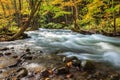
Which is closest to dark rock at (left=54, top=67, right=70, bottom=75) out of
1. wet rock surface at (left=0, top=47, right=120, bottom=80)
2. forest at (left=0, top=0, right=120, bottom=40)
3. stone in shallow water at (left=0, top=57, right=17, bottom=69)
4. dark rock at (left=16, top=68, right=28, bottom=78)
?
wet rock surface at (left=0, top=47, right=120, bottom=80)

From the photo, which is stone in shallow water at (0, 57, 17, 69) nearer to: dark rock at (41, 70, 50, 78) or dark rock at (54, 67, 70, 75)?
dark rock at (41, 70, 50, 78)

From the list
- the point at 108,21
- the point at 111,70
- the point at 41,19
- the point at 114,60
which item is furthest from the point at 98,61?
the point at 41,19

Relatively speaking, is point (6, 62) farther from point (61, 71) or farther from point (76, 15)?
point (76, 15)

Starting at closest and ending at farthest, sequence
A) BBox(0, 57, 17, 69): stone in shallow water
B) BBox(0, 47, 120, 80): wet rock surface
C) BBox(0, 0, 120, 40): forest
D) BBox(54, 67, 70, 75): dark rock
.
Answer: BBox(0, 47, 120, 80): wet rock surface, BBox(54, 67, 70, 75): dark rock, BBox(0, 57, 17, 69): stone in shallow water, BBox(0, 0, 120, 40): forest

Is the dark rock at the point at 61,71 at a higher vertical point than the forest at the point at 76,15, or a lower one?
lower

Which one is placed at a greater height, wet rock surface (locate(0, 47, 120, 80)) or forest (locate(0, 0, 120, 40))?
forest (locate(0, 0, 120, 40))

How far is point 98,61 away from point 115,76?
181 cm

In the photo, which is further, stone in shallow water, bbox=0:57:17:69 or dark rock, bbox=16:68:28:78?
stone in shallow water, bbox=0:57:17:69

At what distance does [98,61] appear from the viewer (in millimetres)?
7078

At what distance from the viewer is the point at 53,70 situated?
19.0ft

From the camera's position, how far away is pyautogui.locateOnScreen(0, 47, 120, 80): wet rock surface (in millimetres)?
5320

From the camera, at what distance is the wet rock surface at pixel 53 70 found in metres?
5.32

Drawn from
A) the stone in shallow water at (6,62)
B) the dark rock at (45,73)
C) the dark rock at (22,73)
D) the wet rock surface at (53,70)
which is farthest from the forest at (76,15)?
the dark rock at (45,73)

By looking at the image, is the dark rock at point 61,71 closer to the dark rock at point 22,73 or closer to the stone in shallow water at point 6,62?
the dark rock at point 22,73
